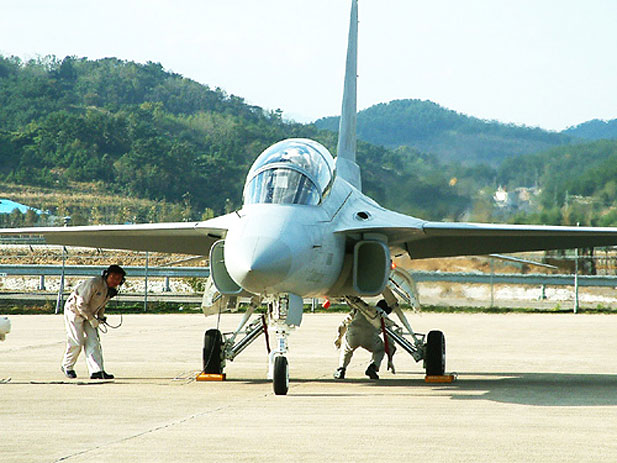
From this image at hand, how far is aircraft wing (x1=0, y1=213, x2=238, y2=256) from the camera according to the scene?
11672mm

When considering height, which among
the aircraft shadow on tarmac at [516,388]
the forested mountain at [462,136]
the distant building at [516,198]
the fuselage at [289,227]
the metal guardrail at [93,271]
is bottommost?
the aircraft shadow on tarmac at [516,388]

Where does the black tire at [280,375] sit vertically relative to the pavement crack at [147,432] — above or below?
above

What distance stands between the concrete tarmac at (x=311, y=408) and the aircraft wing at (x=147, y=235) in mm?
1730

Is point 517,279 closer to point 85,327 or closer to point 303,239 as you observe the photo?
point 85,327

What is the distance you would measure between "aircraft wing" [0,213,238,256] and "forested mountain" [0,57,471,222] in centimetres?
1010

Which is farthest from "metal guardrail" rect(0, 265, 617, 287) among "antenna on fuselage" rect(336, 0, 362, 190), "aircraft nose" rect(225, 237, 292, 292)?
"aircraft nose" rect(225, 237, 292, 292)

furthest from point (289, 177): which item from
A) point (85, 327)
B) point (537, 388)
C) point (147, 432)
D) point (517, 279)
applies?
point (517, 279)

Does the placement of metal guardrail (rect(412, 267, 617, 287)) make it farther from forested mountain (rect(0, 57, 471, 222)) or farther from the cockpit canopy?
the cockpit canopy

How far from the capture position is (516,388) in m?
11.1

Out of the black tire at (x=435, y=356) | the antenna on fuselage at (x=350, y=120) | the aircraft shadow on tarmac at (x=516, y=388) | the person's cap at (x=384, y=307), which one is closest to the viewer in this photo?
the aircraft shadow on tarmac at (x=516, y=388)

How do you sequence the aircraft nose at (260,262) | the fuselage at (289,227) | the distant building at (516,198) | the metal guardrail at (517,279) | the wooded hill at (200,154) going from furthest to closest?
the metal guardrail at (517,279) → the wooded hill at (200,154) → the distant building at (516,198) → the fuselage at (289,227) → the aircraft nose at (260,262)

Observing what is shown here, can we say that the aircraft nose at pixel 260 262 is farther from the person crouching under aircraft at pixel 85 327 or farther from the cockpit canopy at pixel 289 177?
the person crouching under aircraft at pixel 85 327

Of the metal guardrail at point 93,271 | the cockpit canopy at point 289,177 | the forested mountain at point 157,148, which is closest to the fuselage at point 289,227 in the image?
the cockpit canopy at point 289,177

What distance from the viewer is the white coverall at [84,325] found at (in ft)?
39.3
